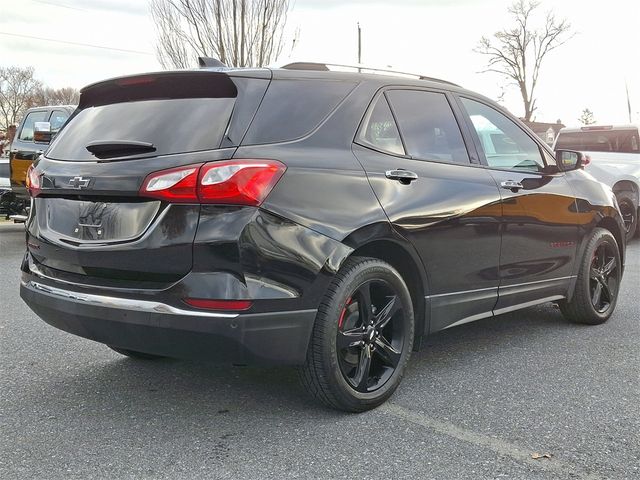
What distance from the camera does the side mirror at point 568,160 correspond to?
15.2 ft

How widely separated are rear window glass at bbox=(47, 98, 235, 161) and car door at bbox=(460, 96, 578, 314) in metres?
1.80

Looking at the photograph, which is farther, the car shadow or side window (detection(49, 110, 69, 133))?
side window (detection(49, 110, 69, 133))

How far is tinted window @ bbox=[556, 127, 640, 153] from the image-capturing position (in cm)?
1073

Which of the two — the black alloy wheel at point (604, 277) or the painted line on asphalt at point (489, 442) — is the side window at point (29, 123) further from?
the painted line on asphalt at point (489, 442)

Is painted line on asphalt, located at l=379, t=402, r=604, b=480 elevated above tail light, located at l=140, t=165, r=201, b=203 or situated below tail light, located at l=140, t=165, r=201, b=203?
below

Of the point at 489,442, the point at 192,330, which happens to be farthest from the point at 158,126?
the point at 489,442

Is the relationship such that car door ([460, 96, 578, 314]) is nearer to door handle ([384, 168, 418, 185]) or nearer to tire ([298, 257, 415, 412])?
door handle ([384, 168, 418, 185])

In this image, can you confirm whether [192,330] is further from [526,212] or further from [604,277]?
[604,277]

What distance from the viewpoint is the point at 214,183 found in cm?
269

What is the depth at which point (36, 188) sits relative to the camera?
130 inches

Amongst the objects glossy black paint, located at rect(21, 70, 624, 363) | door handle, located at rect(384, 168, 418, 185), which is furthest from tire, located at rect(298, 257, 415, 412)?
door handle, located at rect(384, 168, 418, 185)

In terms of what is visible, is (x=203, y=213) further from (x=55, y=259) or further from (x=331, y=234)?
(x=55, y=259)

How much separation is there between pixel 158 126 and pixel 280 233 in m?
0.79

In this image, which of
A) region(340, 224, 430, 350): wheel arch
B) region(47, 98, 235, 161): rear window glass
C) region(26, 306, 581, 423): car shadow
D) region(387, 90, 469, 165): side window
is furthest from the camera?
region(387, 90, 469, 165): side window
